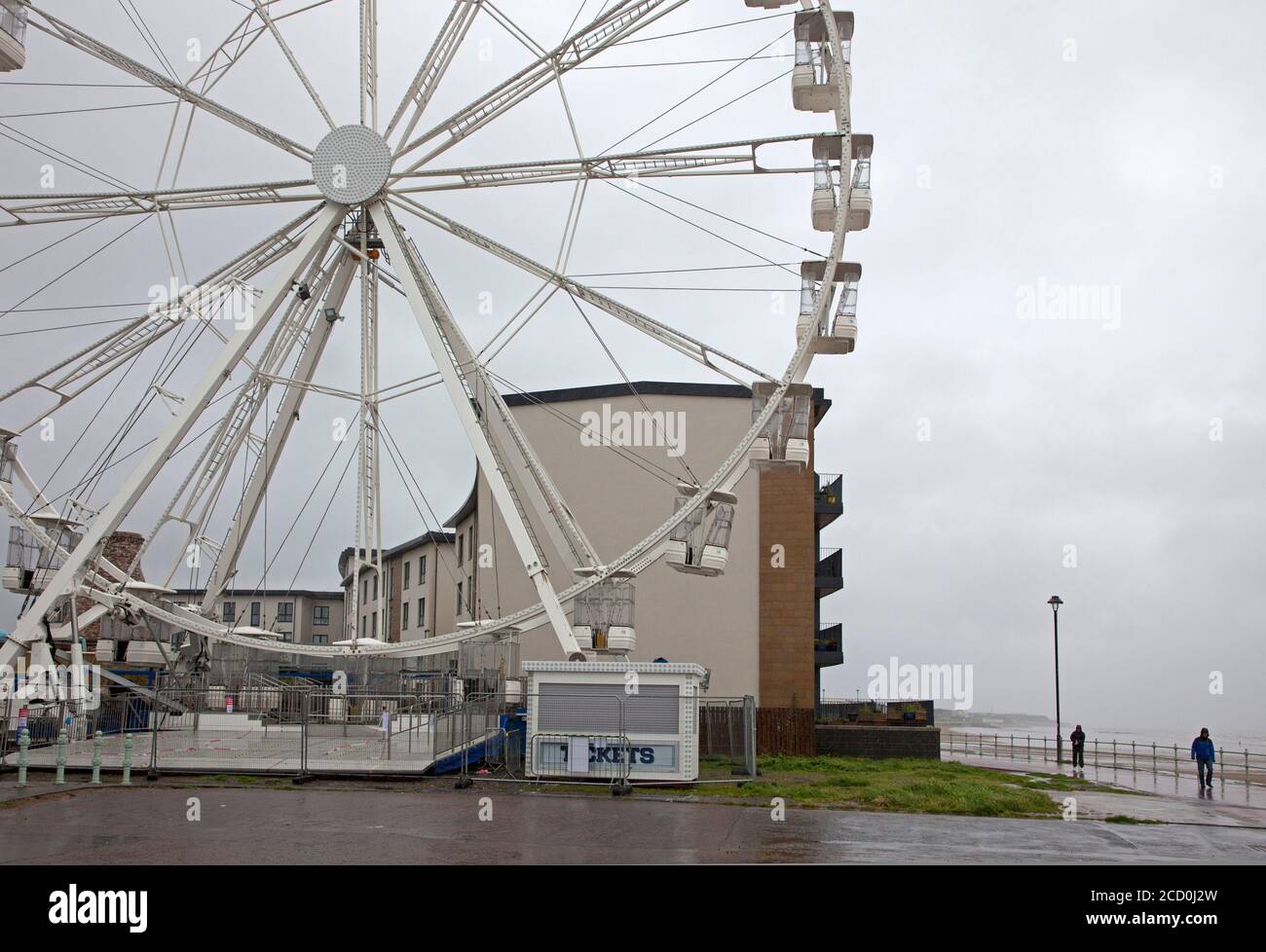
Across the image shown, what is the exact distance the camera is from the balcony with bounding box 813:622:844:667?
45000 mm

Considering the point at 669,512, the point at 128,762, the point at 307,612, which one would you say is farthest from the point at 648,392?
the point at 307,612

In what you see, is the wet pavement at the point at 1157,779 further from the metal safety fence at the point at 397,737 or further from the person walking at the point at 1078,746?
the metal safety fence at the point at 397,737

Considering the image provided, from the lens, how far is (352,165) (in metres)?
29.5

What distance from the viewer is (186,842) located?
50.3 ft

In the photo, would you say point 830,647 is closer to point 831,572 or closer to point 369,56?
point 831,572

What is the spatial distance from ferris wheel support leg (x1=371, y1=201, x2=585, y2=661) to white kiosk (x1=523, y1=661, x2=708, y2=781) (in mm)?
1682

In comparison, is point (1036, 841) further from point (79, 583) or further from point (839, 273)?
point (79, 583)

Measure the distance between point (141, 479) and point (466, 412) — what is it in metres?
7.75

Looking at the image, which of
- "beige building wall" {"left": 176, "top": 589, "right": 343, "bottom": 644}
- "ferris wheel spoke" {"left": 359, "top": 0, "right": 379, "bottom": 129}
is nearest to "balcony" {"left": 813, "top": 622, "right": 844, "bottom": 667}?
"ferris wheel spoke" {"left": 359, "top": 0, "right": 379, "bottom": 129}

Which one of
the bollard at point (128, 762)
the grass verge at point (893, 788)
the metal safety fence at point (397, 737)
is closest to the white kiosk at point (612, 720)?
the metal safety fence at point (397, 737)
